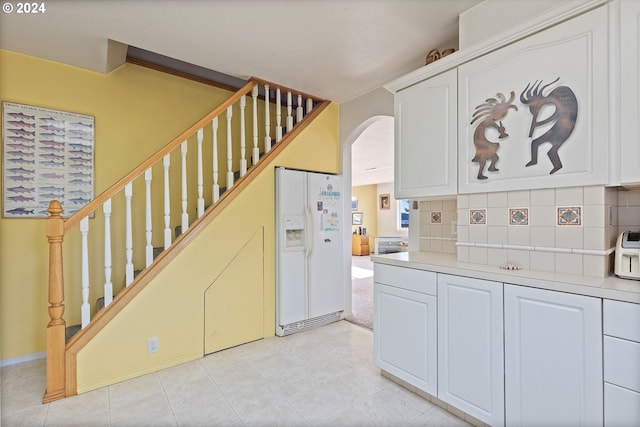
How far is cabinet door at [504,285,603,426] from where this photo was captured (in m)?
1.28

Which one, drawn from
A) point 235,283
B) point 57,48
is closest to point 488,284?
point 235,283

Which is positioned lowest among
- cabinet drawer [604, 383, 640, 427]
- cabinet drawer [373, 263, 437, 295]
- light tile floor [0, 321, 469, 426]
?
light tile floor [0, 321, 469, 426]

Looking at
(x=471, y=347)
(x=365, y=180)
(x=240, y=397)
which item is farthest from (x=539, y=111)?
(x=365, y=180)

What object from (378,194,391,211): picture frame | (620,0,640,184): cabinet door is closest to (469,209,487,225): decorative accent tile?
(620,0,640,184): cabinet door

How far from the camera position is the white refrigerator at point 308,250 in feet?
10.2

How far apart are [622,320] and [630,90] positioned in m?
1.01

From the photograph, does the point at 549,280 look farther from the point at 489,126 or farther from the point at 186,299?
the point at 186,299

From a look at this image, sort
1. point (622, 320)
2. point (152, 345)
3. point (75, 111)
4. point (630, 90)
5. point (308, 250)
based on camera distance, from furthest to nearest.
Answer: point (308, 250)
point (75, 111)
point (152, 345)
point (630, 90)
point (622, 320)

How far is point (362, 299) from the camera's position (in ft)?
14.4

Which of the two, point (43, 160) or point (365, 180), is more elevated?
point (365, 180)

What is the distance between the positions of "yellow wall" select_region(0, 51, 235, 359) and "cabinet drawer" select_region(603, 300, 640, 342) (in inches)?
142

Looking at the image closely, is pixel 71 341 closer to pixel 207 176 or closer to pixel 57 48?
pixel 207 176

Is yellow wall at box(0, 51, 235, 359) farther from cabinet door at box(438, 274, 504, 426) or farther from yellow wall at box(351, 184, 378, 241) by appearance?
yellow wall at box(351, 184, 378, 241)

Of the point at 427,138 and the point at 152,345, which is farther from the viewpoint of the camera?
the point at 152,345
